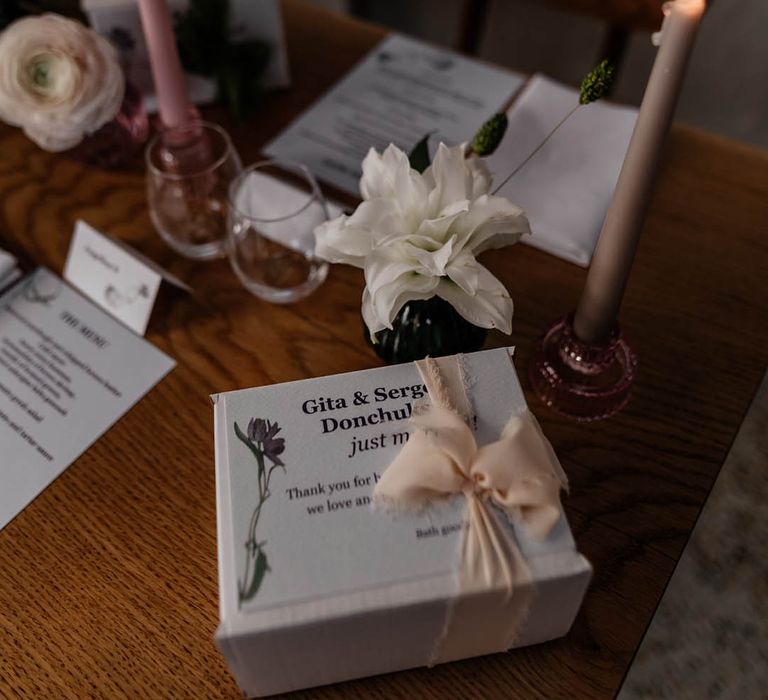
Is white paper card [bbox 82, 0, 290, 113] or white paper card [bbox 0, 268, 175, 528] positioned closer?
white paper card [bbox 0, 268, 175, 528]

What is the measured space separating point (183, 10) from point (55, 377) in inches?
15.8

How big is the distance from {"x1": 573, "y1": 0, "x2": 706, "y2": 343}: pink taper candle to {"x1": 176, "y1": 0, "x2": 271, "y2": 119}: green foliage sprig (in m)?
0.45

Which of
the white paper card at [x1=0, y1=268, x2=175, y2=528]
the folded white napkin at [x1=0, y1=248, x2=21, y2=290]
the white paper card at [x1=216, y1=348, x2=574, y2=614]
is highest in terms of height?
the white paper card at [x1=216, y1=348, x2=574, y2=614]

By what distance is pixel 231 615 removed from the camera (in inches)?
15.0

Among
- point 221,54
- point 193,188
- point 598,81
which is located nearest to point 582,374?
point 598,81

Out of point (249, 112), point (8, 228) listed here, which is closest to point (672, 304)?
point (249, 112)

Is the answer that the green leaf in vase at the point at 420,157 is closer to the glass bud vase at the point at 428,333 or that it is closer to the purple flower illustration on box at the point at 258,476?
the glass bud vase at the point at 428,333

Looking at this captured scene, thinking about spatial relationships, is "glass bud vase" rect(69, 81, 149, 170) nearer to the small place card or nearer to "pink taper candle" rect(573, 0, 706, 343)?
the small place card

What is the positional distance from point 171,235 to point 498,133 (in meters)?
0.34

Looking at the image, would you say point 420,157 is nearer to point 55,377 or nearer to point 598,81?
point 598,81

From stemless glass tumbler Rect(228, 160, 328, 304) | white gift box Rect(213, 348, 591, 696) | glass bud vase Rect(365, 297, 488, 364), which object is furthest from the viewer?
stemless glass tumbler Rect(228, 160, 328, 304)

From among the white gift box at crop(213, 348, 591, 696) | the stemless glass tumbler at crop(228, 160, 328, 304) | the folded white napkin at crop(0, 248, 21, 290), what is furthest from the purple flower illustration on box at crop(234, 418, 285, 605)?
the folded white napkin at crop(0, 248, 21, 290)

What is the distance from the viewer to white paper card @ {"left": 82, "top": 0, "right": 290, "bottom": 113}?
74cm

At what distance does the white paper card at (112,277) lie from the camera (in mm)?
631
